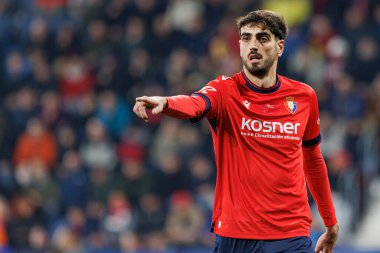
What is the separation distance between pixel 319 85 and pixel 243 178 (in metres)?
8.37

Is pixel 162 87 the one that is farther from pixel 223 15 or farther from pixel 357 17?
pixel 357 17

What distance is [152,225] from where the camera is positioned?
1345 cm

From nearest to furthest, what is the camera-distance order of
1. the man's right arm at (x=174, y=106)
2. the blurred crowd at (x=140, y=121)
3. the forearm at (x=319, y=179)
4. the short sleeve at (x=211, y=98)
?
the man's right arm at (x=174, y=106) < the short sleeve at (x=211, y=98) < the forearm at (x=319, y=179) < the blurred crowd at (x=140, y=121)

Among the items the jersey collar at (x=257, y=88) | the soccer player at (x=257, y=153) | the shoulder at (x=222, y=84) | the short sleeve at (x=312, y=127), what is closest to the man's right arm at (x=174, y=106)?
the soccer player at (x=257, y=153)

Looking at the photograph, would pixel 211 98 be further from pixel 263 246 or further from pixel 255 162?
pixel 263 246

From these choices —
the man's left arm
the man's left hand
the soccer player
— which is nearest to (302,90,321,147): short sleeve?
the man's left arm

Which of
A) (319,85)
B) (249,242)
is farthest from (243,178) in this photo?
(319,85)

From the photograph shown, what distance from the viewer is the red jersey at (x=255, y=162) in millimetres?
5508

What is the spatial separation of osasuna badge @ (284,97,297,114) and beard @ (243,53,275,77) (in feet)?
0.74

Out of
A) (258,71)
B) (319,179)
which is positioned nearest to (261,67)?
(258,71)

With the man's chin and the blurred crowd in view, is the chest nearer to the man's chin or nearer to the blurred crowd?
the man's chin

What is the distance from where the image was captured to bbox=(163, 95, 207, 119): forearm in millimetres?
5055

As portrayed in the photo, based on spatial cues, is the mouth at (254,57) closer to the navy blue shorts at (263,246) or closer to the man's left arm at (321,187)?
the man's left arm at (321,187)

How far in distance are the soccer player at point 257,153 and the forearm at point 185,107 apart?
0.30 ft
